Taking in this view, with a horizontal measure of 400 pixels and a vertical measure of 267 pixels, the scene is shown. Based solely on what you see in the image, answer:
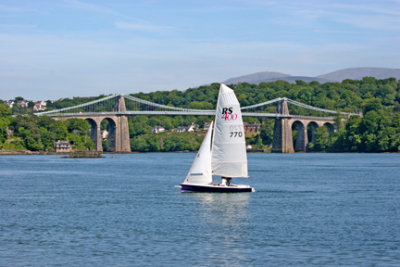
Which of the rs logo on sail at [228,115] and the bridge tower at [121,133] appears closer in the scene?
the rs logo on sail at [228,115]

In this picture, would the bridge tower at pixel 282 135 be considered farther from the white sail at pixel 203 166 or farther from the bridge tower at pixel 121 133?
the white sail at pixel 203 166

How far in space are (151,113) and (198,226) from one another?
11943 cm

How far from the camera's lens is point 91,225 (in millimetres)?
29891

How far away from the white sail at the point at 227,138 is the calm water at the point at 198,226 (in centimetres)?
160

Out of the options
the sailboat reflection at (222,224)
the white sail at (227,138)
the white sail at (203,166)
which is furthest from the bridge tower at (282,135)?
the white sail at (203,166)

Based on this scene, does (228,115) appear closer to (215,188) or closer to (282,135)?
(215,188)

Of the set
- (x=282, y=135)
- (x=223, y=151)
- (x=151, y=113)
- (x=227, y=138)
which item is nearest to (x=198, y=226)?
(x=223, y=151)

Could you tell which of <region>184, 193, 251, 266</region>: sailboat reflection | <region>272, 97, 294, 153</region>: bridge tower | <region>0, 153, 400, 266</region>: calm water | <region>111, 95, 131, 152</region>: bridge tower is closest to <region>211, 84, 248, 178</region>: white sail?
<region>184, 193, 251, 266</region>: sailboat reflection

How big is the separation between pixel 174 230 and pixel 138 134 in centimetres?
16185

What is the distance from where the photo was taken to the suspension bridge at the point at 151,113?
485 feet

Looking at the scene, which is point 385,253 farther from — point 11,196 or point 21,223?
point 11,196

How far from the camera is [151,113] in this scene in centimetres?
14825

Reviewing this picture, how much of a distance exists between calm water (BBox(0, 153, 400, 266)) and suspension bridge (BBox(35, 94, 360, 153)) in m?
98.9

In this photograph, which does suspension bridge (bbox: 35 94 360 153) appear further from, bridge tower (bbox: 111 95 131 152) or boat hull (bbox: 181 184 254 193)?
→ boat hull (bbox: 181 184 254 193)
